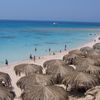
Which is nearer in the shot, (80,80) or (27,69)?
(80,80)

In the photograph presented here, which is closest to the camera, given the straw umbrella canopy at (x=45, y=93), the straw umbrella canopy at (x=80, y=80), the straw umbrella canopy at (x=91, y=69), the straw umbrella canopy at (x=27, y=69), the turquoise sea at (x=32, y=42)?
the straw umbrella canopy at (x=45, y=93)

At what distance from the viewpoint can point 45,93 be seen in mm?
11906

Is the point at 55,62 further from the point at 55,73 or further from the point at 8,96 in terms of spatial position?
the point at 8,96

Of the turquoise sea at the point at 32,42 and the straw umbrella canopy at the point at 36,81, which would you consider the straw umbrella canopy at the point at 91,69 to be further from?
the turquoise sea at the point at 32,42

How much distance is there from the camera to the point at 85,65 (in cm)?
1703

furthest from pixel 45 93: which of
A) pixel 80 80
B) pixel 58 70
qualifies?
pixel 58 70

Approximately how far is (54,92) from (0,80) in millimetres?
4308

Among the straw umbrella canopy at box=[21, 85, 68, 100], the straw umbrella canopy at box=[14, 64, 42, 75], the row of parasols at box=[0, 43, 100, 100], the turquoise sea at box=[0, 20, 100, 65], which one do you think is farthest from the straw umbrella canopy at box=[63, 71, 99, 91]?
the turquoise sea at box=[0, 20, 100, 65]

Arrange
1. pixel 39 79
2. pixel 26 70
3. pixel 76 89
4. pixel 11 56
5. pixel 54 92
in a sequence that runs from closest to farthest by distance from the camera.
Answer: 1. pixel 54 92
2. pixel 39 79
3. pixel 76 89
4. pixel 26 70
5. pixel 11 56

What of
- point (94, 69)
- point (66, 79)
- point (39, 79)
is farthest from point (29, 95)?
point (94, 69)

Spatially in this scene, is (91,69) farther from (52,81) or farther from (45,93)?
(45,93)

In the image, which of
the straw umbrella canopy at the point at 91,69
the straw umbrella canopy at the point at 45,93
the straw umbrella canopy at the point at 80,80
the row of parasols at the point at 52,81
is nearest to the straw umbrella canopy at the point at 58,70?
the row of parasols at the point at 52,81

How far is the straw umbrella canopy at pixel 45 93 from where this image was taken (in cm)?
1177

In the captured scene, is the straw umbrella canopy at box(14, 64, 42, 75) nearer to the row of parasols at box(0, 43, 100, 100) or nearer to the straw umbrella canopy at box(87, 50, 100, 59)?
the row of parasols at box(0, 43, 100, 100)
